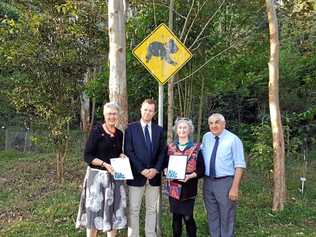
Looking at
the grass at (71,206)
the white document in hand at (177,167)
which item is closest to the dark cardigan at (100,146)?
the white document in hand at (177,167)

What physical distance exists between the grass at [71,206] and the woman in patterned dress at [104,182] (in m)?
1.08

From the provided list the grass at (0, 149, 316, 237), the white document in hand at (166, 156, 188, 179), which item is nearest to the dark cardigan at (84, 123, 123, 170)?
the white document in hand at (166, 156, 188, 179)

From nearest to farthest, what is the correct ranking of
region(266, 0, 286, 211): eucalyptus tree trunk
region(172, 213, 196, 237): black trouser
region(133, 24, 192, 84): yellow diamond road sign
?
region(172, 213, 196, 237): black trouser, region(133, 24, 192, 84): yellow diamond road sign, region(266, 0, 286, 211): eucalyptus tree trunk

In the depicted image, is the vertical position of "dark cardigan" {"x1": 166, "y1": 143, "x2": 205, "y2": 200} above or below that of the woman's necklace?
below

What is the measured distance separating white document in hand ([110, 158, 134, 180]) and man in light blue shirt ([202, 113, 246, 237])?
0.93 m

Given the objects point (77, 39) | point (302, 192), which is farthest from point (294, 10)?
point (77, 39)

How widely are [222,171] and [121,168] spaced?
117cm

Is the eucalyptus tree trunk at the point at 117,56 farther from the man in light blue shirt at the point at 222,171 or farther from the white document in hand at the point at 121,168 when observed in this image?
the man in light blue shirt at the point at 222,171

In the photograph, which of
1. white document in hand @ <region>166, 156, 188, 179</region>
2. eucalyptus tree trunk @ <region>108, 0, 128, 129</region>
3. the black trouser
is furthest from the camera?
eucalyptus tree trunk @ <region>108, 0, 128, 129</region>

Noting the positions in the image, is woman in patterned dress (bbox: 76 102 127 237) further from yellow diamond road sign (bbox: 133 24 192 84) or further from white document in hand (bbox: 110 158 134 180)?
yellow diamond road sign (bbox: 133 24 192 84)

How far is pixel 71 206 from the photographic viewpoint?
8.16 m

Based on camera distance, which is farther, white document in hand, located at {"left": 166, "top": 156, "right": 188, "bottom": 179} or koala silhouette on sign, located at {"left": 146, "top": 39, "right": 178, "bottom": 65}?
koala silhouette on sign, located at {"left": 146, "top": 39, "right": 178, "bottom": 65}

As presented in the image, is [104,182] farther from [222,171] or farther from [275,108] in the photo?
[275,108]

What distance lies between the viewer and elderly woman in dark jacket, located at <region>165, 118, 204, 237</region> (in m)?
5.79
